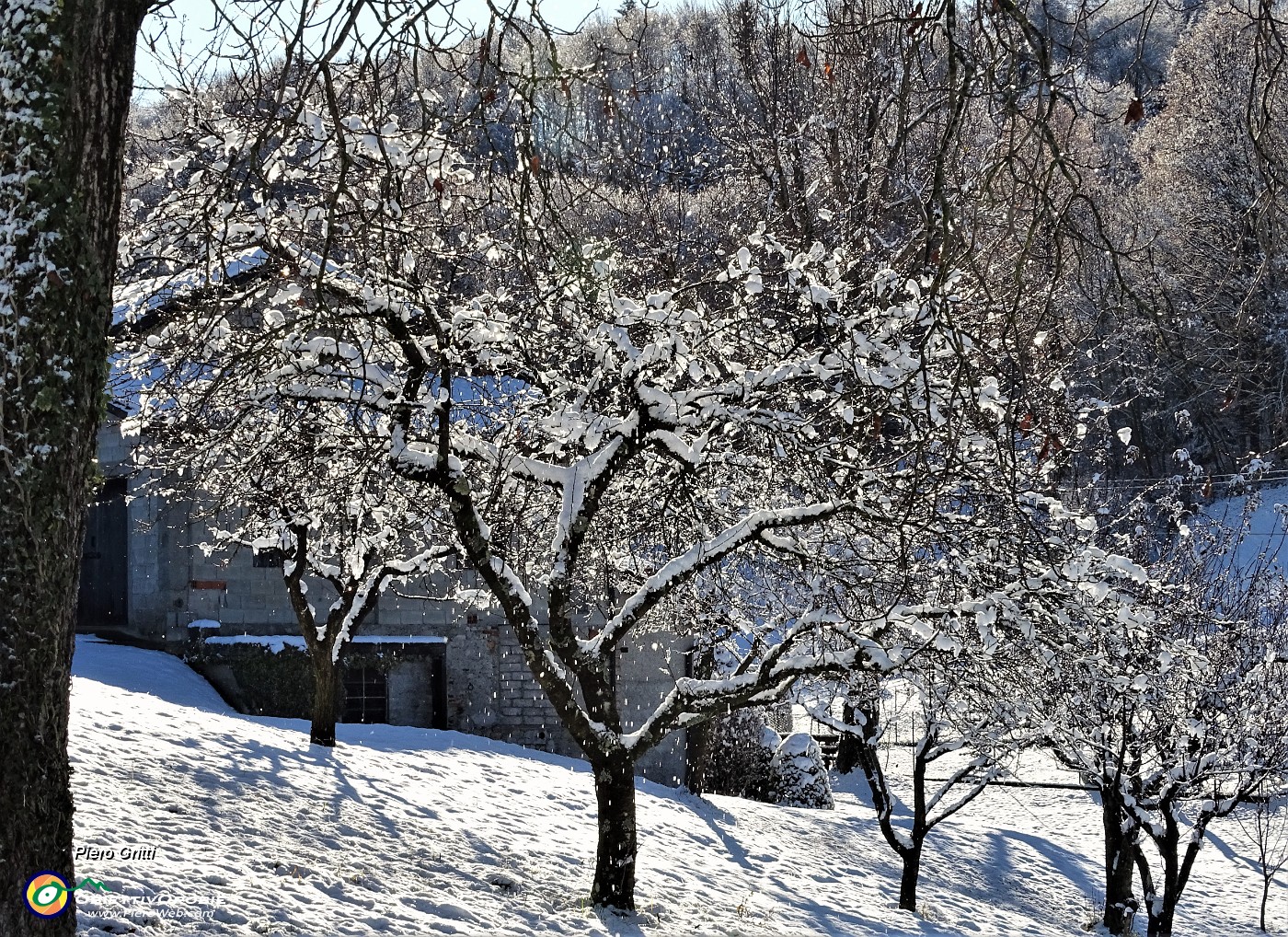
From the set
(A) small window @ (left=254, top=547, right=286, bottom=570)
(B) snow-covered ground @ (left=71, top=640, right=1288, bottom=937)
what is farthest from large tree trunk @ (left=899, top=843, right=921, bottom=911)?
(A) small window @ (left=254, top=547, right=286, bottom=570)

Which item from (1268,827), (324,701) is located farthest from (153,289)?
(1268,827)

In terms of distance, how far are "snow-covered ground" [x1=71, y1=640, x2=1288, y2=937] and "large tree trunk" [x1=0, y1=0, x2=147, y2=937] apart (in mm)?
2368

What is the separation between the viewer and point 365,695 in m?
18.6

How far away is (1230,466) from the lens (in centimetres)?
3042

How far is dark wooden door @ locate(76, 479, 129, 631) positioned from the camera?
1997cm

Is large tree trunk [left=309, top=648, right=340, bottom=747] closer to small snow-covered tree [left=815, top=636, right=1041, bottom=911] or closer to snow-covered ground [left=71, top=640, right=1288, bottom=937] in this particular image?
snow-covered ground [left=71, top=640, right=1288, bottom=937]

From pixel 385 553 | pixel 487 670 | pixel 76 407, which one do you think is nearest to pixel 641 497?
pixel 385 553

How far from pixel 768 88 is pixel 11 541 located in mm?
20268

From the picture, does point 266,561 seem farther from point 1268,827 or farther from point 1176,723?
point 1268,827

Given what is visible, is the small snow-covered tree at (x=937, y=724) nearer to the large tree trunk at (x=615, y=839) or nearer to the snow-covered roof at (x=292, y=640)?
the large tree trunk at (x=615, y=839)

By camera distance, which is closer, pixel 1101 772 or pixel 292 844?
pixel 292 844

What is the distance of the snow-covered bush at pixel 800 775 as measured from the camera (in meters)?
18.0

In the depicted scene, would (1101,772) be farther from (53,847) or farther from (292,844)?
(53,847)

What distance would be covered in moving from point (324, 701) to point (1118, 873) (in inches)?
370
